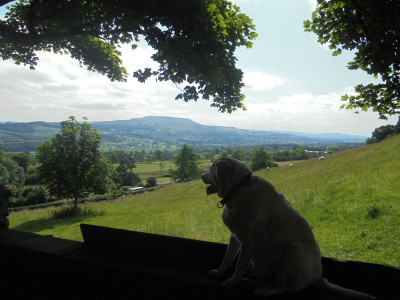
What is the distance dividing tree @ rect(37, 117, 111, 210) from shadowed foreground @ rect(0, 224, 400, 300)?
17243mm

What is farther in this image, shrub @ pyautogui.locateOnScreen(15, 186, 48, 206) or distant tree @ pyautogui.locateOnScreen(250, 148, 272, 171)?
distant tree @ pyautogui.locateOnScreen(250, 148, 272, 171)

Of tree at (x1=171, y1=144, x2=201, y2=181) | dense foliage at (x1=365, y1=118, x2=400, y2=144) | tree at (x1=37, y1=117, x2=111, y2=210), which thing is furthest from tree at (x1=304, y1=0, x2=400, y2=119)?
dense foliage at (x1=365, y1=118, x2=400, y2=144)

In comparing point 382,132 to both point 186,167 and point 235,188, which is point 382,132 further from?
point 235,188

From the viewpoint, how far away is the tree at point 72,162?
62.4ft

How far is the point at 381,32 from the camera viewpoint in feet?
11.0

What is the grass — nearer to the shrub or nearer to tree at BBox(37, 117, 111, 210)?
the shrub

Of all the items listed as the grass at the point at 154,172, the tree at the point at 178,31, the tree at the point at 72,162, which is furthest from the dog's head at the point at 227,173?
the grass at the point at 154,172

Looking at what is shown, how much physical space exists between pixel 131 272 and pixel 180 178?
153 ft

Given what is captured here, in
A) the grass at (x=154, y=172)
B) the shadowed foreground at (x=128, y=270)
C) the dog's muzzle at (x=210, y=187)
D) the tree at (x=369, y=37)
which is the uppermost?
the tree at (x=369, y=37)

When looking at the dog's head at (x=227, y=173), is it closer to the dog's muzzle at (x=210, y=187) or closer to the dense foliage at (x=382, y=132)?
the dog's muzzle at (x=210, y=187)

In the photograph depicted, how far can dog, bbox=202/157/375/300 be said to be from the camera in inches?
67.8

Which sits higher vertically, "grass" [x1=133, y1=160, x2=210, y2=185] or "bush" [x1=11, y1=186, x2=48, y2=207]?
"bush" [x1=11, y1=186, x2=48, y2=207]

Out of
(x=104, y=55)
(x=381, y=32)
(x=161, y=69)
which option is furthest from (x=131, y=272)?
(x=104, y=55)

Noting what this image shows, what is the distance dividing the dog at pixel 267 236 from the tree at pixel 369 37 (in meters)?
3.16
